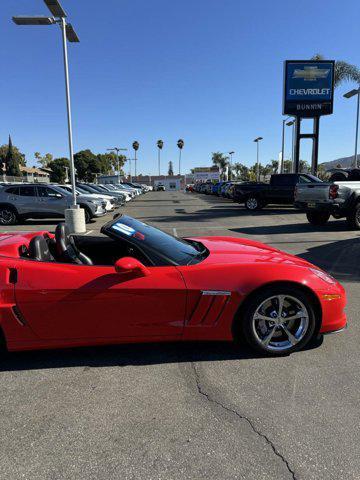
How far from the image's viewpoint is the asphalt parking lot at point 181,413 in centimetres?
216

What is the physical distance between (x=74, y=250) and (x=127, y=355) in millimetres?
1076

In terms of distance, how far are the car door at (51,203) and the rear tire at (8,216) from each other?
3.36ft

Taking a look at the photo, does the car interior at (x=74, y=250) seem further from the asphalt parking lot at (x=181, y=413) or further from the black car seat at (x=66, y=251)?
the asphalt parking lot at (x=181, y=413)

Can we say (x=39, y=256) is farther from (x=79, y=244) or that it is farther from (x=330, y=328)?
(x=330, y=328)

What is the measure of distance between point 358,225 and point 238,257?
9.14 metres

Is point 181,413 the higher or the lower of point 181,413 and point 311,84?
the lower

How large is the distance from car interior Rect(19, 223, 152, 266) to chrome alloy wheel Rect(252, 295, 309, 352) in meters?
1.07

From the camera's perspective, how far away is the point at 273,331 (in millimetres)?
3365

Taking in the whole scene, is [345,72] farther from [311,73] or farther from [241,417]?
[241,417]

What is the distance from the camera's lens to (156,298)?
309 cm

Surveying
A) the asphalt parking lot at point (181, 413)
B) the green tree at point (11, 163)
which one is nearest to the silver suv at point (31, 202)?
the asphalt parking lot at point (181, 413)

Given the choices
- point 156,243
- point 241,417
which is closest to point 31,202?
point 156,243

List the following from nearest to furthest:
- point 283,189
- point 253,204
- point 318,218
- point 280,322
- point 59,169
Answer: point 280,322
point 318,218
point 283,189
point 253,204
point 59,169

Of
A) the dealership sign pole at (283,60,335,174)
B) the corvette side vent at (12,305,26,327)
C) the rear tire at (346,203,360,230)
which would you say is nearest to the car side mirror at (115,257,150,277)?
the corvette side vent at (12,305,26,327)
